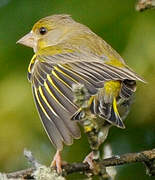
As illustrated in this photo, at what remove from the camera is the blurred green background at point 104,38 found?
4.72m

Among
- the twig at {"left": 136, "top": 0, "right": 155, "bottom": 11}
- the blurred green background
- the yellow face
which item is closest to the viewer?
the twig at {"left": 136, "top": 0, "right": 155, "bottom": 11}

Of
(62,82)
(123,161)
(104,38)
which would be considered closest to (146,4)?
(123,161)

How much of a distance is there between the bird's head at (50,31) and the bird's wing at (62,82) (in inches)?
27.5

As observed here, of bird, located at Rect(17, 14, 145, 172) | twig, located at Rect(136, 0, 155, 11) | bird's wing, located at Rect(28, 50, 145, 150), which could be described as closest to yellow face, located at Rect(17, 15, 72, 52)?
bird, located at Rect(17, 14, 145, 172)

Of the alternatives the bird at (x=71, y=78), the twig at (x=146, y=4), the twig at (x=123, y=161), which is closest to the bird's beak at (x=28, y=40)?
the bird at (x=71, y=78)

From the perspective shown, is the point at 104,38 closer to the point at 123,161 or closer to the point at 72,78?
the point at 72,78

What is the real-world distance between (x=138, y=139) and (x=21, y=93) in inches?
40.2

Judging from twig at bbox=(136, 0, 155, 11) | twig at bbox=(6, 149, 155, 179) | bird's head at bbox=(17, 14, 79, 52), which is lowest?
twig at bbox=(6, 149, 155, 179)

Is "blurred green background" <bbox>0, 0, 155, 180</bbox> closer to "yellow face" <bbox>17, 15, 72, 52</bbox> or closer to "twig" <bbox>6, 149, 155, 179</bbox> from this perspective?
"yellow face" <bbox>17, 15, 72, 52</bbox>

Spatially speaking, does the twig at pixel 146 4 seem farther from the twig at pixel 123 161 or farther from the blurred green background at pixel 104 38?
the blurred green background at pixel 104 38

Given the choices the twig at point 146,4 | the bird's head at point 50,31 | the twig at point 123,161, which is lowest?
the twig at point 123,161

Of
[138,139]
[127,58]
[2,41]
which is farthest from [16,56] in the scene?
[138,139]

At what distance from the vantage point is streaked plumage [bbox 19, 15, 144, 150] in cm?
364

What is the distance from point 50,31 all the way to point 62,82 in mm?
1868
